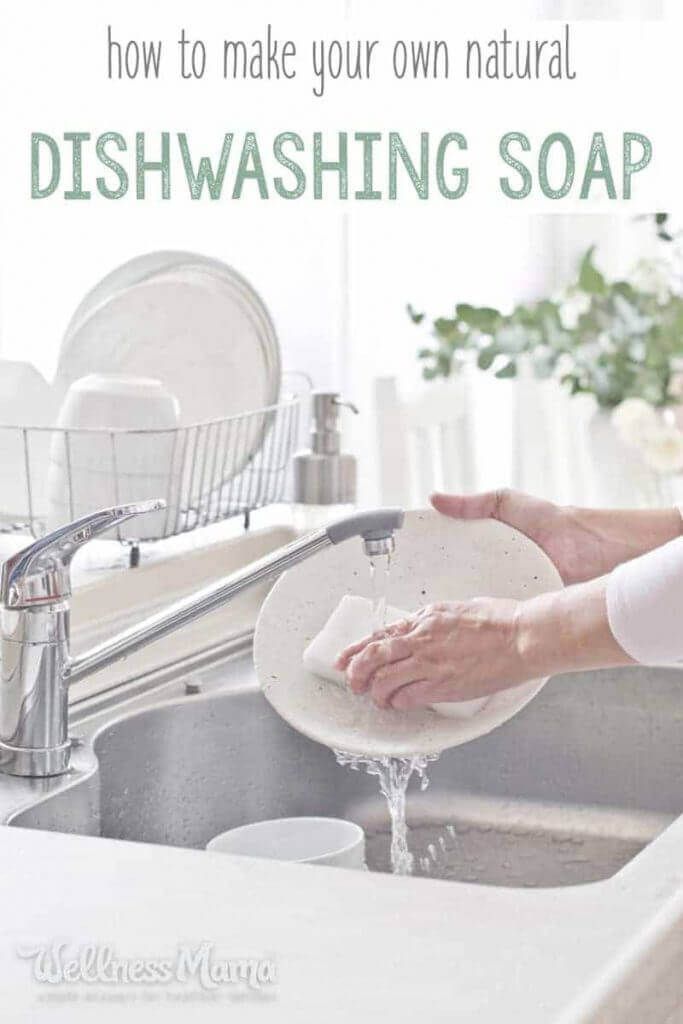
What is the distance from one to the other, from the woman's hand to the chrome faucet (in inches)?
4.3

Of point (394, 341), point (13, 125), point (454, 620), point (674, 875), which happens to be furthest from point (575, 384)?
point (674, 875)

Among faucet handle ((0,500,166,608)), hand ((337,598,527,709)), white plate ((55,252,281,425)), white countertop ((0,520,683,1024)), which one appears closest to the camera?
white countertop ((0,520,683,1024))

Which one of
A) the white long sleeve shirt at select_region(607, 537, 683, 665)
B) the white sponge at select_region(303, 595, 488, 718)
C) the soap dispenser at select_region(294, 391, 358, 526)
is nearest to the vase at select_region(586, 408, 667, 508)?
the soap dispenser at select_region(294, 391, 358, 526)

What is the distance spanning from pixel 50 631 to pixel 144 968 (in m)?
0.34

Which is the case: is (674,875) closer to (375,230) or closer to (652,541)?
(652,541)

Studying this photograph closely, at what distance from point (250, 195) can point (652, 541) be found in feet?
4.12

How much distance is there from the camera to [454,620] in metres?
1.04

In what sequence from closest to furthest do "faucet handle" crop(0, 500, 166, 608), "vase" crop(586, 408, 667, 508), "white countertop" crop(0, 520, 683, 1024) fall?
"white countertop" crop(0, 520, 683, 1024) → "faucet handle" crop(0, 500, 166, 608) → "vase" crop(586, 408, 667, 508)

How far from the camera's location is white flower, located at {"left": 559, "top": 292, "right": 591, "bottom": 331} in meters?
2.82

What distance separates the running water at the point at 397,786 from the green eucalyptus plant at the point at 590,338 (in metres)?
1.51

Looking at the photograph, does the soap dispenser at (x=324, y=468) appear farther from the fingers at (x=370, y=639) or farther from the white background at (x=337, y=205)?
the fingers at (x=370, y=639)

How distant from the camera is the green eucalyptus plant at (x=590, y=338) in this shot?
8.74 ft

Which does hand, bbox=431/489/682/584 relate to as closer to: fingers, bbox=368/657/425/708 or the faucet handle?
fingers, bbox=368/657/425/708

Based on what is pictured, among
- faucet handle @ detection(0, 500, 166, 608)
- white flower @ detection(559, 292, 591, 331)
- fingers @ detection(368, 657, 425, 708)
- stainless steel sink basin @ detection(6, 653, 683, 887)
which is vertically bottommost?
stainless steel sink basin @ detection(6, 653, 683, 887)
